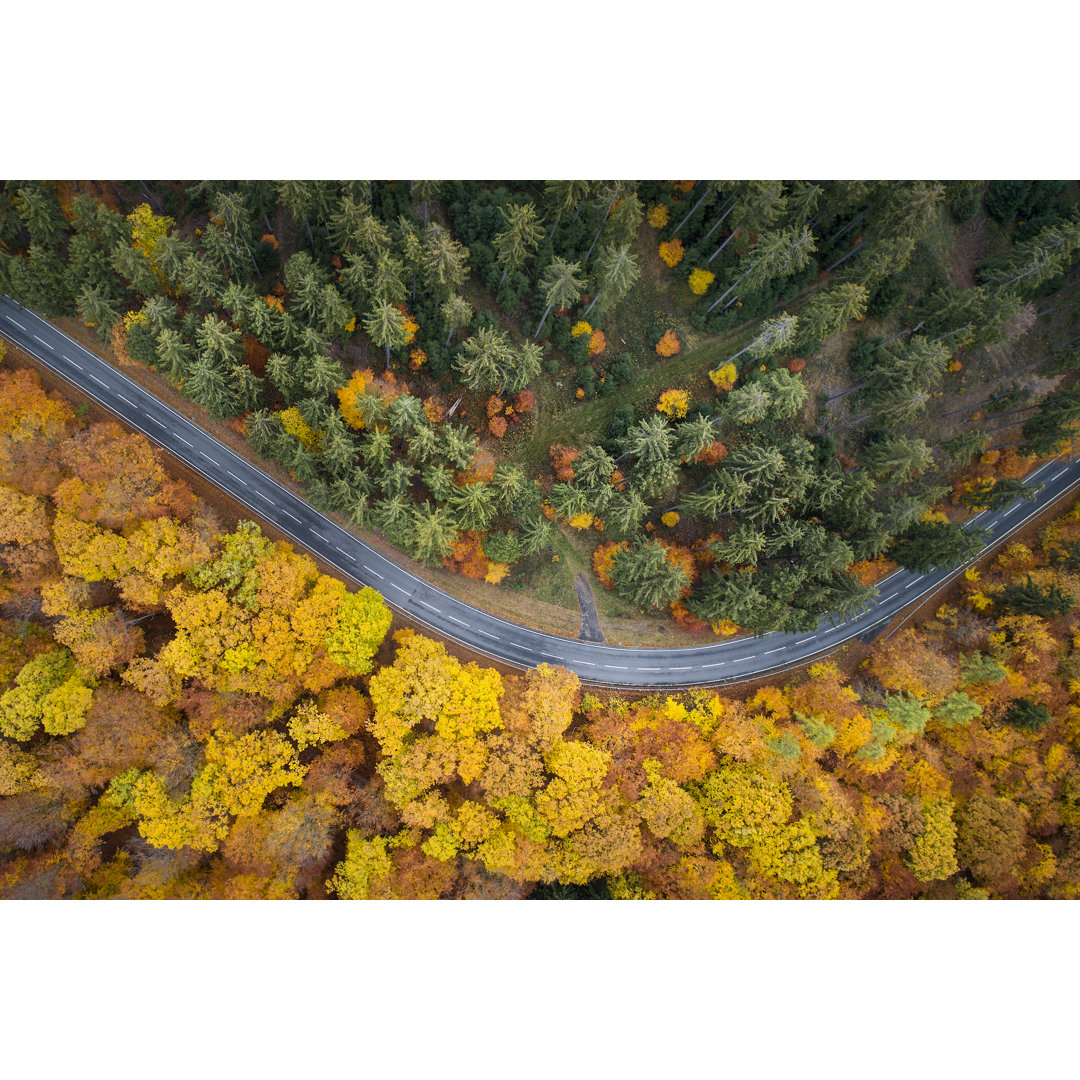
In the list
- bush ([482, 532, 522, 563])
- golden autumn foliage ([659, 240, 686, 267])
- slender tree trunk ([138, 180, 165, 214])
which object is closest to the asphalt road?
bush ([482, 532, 522, 563])

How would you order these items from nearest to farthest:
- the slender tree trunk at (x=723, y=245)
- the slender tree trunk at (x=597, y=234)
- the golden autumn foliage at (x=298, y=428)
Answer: the golden autumn foliage at (x=298, y=428), the slender tree trunk at (x=597, y=234), the slender tree trunk at (x=723, y=245)

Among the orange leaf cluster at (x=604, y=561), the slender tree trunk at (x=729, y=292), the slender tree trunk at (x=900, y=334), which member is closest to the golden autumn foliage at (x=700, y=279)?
the slender tree trunk at (x=729, y=292)

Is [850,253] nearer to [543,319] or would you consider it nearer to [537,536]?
[543,319]

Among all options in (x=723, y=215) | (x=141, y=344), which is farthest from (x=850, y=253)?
(x=141, y=344)

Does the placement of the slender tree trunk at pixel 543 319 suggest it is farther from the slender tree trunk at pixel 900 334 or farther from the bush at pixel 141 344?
the slender tree trunk at pixel 900 334

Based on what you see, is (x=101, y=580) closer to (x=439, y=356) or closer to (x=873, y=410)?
(x=439, y=356)

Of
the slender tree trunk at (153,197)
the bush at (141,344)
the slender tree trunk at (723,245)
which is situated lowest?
the bush at (141,344)
